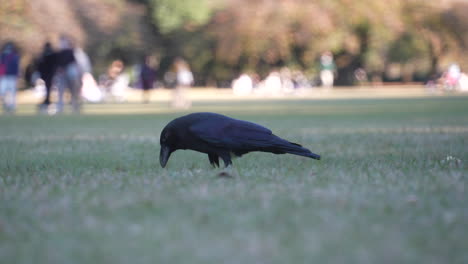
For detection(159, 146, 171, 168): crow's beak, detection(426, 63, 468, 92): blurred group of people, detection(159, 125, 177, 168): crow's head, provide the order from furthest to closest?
detection(426, 63, 468, 92): blurred group of people
detection(159, 146, 171, 168): crow's beak
detection(159, 125, 177, 168): crow's head

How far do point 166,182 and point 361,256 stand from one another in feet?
8.48

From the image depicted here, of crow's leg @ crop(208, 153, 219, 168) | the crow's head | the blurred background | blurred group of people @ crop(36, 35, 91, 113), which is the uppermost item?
the blurred background

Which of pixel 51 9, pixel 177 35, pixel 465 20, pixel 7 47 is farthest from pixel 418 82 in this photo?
pixel 7 47

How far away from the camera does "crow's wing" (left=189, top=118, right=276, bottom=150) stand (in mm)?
5772

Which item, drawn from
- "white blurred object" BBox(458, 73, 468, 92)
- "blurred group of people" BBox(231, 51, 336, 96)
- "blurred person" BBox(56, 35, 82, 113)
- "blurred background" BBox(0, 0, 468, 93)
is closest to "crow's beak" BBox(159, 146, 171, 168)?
"blurred person" BBox(56, 35, 82, 113)

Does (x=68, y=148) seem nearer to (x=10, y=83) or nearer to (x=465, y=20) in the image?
(x=10, y=83)

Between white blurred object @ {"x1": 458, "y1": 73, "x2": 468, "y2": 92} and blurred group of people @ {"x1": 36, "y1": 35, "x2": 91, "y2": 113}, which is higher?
blurred group of people @ {"x1": 36, "y1": 35, "x2": 91, "y2": 113}

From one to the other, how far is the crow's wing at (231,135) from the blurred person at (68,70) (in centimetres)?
1479

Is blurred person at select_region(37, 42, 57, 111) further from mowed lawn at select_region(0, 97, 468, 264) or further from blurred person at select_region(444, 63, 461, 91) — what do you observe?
blurred person at select_region(444, 63, 461, 91)

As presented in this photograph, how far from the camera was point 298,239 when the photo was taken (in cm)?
330

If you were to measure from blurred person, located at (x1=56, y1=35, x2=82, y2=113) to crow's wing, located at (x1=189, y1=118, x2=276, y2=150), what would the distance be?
1479cm

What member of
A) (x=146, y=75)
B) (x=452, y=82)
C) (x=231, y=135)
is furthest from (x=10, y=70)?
(x=452, y=82)

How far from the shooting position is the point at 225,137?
5.79 meters

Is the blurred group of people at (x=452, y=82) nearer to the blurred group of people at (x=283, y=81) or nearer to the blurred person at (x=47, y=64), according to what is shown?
the blurred group of people at (x=283, y=81)
